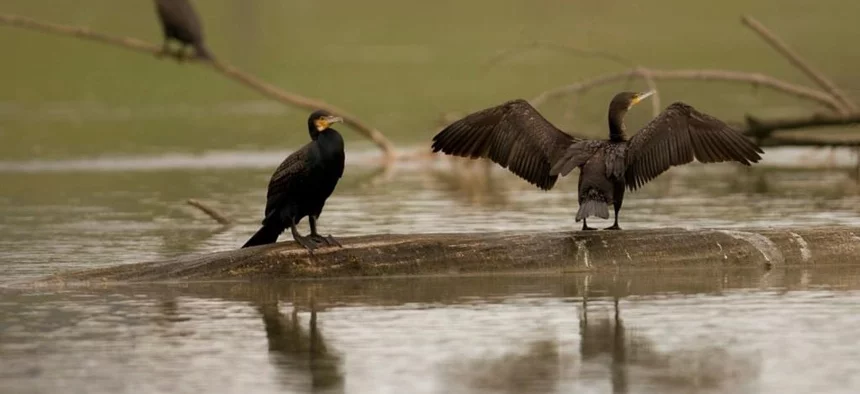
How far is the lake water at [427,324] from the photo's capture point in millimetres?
6730

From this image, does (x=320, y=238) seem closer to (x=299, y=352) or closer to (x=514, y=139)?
(x=514, y=139)

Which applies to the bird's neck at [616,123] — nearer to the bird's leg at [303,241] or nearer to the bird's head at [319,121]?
the bird's head at [319,121]

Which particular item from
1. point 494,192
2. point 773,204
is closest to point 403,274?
point 773,204

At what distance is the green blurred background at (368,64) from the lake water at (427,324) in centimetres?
433

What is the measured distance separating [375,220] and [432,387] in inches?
228

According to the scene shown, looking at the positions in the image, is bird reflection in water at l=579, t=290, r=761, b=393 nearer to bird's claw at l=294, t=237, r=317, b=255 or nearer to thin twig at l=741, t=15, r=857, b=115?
bird's claw at l=294, t=237, r=317, b=255

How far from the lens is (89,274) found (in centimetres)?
902

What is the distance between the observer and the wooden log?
9.00 m

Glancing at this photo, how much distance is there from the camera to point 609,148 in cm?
919

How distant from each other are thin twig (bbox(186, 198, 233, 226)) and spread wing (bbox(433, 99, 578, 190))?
241 centimetres

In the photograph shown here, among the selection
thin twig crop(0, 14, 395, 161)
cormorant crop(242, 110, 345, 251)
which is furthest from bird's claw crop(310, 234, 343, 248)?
thin twig crop(0, 14, 395, 161)

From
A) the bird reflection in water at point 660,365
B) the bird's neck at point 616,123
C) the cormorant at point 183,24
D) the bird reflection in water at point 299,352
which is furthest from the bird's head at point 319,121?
the cormorant at point 183,24

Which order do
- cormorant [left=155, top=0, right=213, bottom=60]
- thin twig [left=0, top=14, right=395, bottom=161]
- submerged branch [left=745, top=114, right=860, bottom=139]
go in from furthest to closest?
cormorant [left=155, top=0, right=213, bottom=60], thin twig [left=0, top=14, right=395, bottom=161], submerged branch [left=745, top=114, right=860, bottom=139]

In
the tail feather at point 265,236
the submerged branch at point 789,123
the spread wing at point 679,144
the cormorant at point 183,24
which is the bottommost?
the tail feather at point 265,236
